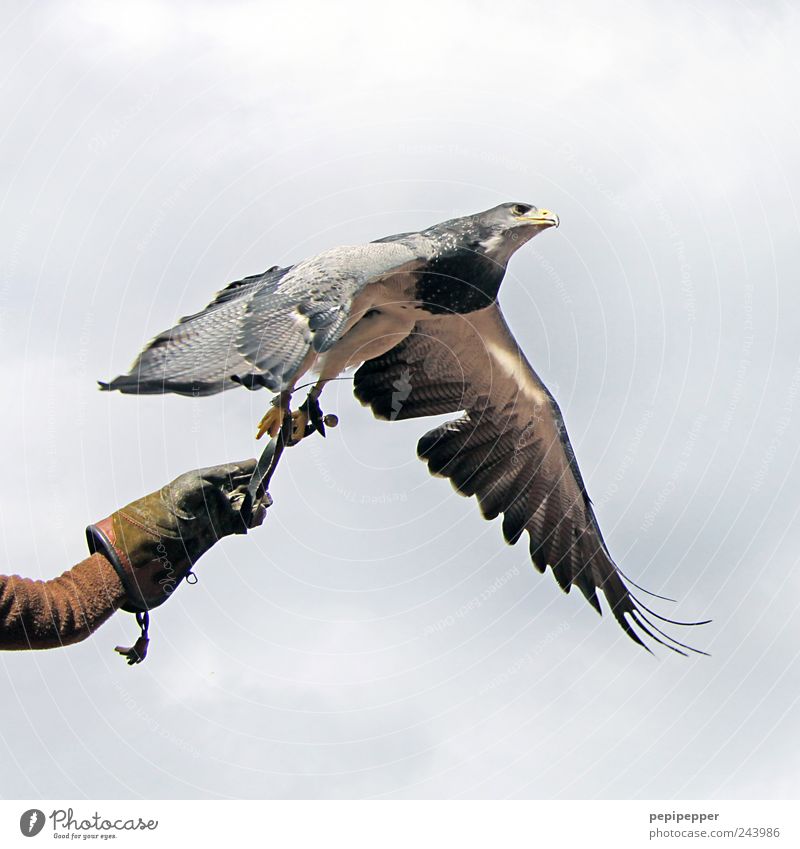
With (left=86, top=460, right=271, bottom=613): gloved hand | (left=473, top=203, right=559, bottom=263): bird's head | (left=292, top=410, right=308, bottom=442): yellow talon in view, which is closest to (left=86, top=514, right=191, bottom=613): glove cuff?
(left=86, top=460, right=271, bottom=613): gloved hand

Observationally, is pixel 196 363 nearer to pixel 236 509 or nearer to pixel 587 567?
pixel 236 509

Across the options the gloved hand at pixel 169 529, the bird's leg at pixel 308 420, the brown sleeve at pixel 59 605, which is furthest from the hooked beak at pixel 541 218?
the brown sleeve at pixel 59 605

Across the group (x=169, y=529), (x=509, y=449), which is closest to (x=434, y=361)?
(x=509, y=449)

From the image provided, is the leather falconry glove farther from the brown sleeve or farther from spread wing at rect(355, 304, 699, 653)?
spread wing at rect(355, 304, 699, 653)

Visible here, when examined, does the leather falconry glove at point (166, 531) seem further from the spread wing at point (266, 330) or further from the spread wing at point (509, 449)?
the spread wing at point (509, 449)

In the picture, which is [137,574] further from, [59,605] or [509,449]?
[509,449]

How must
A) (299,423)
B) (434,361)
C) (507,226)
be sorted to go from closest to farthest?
(299,423) < (507,226) < (434,361)

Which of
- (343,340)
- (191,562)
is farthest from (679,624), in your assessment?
(191,562)
